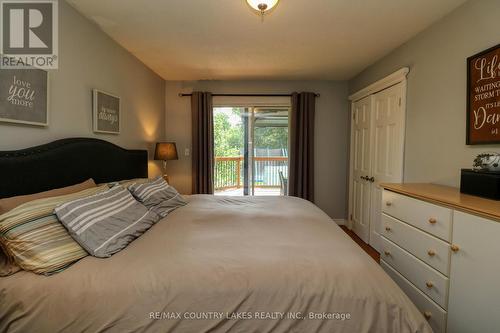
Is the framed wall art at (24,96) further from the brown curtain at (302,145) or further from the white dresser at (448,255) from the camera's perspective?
the brown curtain at (302,145)

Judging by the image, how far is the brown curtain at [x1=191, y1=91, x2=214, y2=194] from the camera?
3.88 m

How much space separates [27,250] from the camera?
1.12 meters

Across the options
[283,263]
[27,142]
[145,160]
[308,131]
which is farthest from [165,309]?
[308,131]

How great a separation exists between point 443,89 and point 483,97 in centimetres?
41

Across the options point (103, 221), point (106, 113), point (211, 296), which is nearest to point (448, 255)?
point (211, 296)

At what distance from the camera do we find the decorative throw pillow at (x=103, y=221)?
1267 mm

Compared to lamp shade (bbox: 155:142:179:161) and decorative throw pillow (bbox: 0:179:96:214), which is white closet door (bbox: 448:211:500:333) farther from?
lamp shade (bbox: 155:142:179:161)

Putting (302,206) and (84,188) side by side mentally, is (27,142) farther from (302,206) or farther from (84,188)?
(302,206)

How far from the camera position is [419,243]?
1.63m

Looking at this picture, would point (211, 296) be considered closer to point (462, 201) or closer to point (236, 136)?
point (462, 201)

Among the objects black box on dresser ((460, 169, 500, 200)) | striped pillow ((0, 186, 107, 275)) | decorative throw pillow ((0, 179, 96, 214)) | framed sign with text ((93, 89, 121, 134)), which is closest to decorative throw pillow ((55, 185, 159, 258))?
striped pillow ((0, 186, 107, 275))

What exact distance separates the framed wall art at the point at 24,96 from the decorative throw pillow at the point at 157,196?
800 millimetres

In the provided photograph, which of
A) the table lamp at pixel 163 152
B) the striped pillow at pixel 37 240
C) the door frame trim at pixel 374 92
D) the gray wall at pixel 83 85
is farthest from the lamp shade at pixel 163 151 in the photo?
the door frame trim at pixel 374 92

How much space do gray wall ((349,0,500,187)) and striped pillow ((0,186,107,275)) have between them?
2657 millimetres
